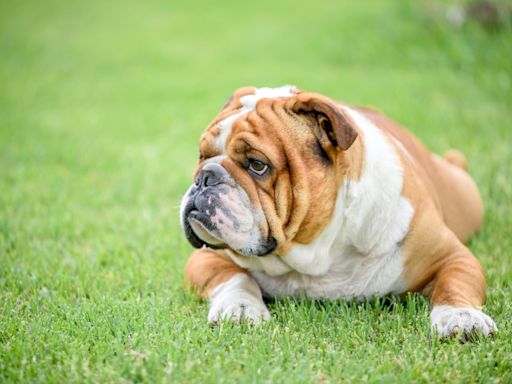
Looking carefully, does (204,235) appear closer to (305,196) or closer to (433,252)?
(305,196)

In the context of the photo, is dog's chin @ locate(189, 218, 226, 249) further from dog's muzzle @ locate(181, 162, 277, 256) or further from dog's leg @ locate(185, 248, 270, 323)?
dog's leg @ locate(185, 248, 270, 323)

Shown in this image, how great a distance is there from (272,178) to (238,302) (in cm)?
68

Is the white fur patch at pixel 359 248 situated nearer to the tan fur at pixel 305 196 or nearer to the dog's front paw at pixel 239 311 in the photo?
the tan fur at pixel 305 196

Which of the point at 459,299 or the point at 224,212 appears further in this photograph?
the point at 459,299

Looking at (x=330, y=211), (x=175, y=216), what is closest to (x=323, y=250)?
(x=330, y=211)

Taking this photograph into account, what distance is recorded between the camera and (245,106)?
371cm

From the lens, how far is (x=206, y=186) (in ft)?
11.3

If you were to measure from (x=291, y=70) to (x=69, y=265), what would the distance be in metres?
6.67

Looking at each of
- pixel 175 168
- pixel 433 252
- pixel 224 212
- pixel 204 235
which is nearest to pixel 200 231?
pixel 204 235

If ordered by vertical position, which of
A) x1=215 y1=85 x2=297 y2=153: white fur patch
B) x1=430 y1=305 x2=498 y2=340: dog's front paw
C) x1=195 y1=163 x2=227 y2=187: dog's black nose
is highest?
x1=215 y1=85 x2=297 y2=153: white fur patch

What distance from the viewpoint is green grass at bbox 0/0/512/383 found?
3104mm

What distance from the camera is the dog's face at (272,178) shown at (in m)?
3.38

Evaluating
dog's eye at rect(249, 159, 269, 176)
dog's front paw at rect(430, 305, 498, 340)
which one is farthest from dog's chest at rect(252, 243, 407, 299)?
dog's eye at rect(249, 159, 269, 176)

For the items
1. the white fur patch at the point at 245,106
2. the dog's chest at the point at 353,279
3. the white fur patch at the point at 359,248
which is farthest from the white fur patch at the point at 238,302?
the white fur patch at the point at 245,106
